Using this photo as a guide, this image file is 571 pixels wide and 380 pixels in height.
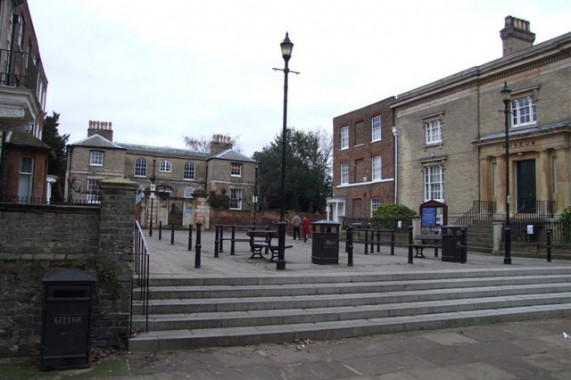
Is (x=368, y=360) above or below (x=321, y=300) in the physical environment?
below

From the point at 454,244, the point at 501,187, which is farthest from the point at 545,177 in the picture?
the point at 454,244

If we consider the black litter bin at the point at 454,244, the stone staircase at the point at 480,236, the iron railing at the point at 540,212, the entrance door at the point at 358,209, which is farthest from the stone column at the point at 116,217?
the entrance door at the point at 358,209

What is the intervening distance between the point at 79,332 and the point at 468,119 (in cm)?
2423

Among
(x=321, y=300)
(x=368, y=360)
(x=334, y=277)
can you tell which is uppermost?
(x=334, y=277)

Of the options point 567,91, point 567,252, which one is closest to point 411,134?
point 567,91

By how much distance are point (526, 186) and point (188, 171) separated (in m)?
36.1

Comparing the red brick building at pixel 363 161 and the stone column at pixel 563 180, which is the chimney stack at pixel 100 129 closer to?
the red brick building at pixel 363 161

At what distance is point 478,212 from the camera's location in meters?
23.6

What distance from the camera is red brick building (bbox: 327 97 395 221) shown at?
1233 inches

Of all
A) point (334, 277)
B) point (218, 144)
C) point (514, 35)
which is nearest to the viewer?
point (334, 277)

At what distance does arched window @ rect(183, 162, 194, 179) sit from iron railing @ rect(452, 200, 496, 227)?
108ft

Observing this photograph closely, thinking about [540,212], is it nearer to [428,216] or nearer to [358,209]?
[428,216]

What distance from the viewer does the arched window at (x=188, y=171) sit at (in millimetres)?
50500

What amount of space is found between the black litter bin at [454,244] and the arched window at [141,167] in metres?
40.2
